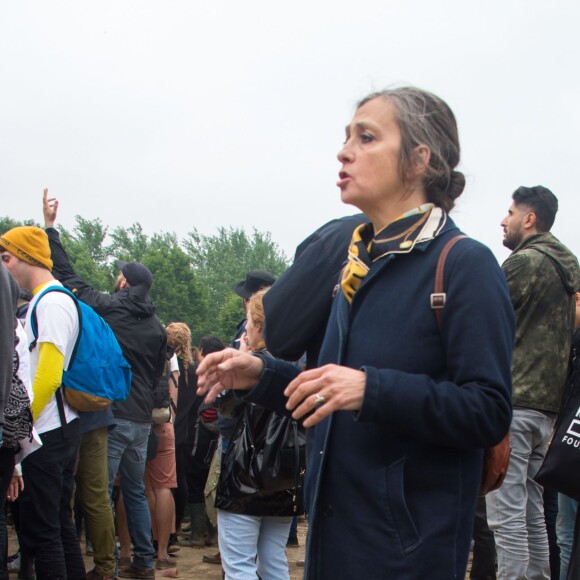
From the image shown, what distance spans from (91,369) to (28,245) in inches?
33.6

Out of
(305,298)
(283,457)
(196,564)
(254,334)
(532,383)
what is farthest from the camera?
(196,564)

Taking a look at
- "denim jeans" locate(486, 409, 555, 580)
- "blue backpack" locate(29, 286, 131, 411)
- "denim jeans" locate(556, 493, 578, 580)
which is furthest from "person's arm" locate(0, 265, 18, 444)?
"denim jeans" locate(556, 493, 578, 580)

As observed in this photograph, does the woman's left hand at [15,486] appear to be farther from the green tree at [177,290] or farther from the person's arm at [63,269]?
the green tree at [177,290]

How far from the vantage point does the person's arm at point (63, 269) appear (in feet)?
19.7

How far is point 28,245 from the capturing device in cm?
500

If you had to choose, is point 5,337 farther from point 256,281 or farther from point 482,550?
point 482,550

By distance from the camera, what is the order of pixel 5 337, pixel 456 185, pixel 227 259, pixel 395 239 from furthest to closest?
pixel 227 259 → pixel 5 337 → pixel 456 185 → pixel 395 239

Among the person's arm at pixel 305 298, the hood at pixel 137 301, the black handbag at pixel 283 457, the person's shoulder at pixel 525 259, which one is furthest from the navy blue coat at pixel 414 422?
the hood at pixel 137 301

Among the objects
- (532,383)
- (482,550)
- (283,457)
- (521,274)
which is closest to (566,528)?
(532,383)

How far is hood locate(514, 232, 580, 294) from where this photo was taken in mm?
4750

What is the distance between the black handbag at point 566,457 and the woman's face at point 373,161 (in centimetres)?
197

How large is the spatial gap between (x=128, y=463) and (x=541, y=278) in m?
3.59

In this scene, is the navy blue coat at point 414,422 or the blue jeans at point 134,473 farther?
the blue jeans at point 134,473

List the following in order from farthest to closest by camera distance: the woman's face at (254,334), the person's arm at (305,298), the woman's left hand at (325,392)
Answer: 1. the woman's face at (254,334)
2. the person's arm at (305,298)
3. the woman's left hand at (325,392)
